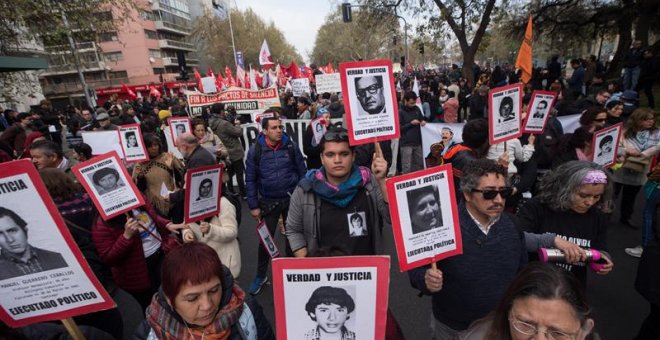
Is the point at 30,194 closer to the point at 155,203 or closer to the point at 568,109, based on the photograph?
the point at 155,203

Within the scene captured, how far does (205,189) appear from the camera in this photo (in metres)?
2.80

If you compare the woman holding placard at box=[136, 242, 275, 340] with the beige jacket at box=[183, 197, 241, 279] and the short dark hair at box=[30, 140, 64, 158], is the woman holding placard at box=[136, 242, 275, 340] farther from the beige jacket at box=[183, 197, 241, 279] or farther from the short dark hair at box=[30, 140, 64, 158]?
the short dark hair at box=[30, 140, 64, 158]

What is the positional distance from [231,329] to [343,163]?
3.92ft

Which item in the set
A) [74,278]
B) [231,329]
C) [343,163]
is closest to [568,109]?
[343,163]

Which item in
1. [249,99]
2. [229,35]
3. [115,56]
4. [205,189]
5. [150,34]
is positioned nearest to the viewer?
[205,189]

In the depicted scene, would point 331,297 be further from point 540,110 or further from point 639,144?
point 639,144

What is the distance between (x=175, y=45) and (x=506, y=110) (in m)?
64.8

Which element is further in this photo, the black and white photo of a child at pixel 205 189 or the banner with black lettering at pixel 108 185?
the black and white photo of a child at pixel 205 189

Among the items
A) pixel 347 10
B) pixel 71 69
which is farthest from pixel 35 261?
pixel 71 69

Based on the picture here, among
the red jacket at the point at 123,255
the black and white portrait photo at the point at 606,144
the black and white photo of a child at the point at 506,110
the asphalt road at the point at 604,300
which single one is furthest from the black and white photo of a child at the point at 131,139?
the black and white portrait photo at the point at 606,144

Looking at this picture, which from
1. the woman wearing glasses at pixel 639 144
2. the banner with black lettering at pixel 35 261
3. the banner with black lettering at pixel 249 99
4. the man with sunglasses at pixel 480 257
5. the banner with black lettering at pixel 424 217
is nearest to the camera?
the banner with black lettering at pixel 35 261

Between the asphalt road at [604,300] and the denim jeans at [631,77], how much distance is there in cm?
826

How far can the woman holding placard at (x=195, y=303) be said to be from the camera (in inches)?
63.2

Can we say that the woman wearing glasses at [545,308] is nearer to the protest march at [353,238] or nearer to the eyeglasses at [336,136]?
the protest march at [353,238]
